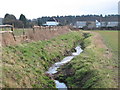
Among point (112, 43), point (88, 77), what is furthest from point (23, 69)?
point (112, 43)

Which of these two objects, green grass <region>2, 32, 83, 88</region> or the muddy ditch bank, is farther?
green grass <region>2, 32, 83, 88</region>

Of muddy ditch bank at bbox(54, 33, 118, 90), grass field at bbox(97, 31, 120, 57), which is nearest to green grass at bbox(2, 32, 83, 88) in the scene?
muddy ditch bank at bbox(54, 33, 118, 90)

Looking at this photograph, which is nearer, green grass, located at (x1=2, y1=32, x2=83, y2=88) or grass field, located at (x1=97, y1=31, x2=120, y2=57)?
green grass, located at (x1=2, y1=32, x2=83, y2=88)

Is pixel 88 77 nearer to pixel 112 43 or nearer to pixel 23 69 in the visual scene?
pixel 23 69

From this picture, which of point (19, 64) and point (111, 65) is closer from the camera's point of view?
point (19, 64)

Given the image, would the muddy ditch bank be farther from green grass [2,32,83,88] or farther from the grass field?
the grass field

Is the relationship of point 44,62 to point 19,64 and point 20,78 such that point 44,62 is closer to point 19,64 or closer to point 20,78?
point 19,64

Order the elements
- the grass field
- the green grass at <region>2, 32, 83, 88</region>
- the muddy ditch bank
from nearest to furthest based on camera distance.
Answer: the muddy ditch bank → the green grass at <region>2, 32, 83, 88</region> → the grass field

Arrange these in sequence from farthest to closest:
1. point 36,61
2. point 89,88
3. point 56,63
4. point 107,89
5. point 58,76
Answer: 1. point 56,63
2. point 36,61
3. point 58,76
4. point 89,88
5. point 107,89

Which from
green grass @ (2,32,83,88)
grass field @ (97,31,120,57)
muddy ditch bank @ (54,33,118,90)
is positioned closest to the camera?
muddy ditch bank @ (54,33,118,90)

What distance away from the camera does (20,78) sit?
13.1 m

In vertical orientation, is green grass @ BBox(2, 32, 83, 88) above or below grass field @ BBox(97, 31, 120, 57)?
above

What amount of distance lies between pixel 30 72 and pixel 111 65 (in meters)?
6.31

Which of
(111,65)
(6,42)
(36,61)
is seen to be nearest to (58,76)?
(36,61)
